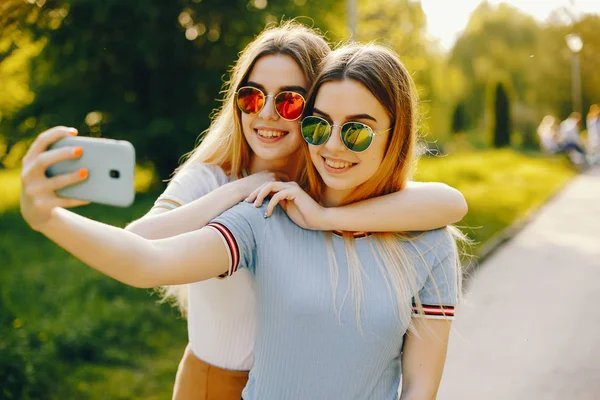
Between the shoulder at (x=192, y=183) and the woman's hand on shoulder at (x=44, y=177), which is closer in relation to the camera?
the woman's hand on shoulder at (x=44, y=177)

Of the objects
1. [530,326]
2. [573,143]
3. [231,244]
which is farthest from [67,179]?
[573,143]

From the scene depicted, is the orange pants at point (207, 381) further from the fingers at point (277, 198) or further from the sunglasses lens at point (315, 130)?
the sunglasses lens at point (315, 130)

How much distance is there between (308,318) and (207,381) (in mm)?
730

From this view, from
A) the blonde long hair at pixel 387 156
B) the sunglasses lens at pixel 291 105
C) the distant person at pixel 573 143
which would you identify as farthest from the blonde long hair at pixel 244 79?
the distant person at pixel 573 143

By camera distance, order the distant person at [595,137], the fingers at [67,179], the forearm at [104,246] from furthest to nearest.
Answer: the distant person at [595,137], the forearm at [104,246], the fingers at [67,179]

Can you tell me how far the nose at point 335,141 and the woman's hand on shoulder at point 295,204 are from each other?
0.53 ft

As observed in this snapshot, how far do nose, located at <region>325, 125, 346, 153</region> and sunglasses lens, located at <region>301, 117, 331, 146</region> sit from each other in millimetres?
15

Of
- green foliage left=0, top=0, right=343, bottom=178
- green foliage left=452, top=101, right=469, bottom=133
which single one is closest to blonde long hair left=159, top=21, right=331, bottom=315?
green foliage left=0, top=0, right=343, bottom=178

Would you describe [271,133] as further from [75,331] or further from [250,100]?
[75,331]

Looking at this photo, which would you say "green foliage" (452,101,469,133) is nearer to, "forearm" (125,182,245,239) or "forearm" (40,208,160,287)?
"forearm" (125,182,245,239)

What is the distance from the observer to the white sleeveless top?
2.18m

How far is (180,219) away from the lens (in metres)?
1.94

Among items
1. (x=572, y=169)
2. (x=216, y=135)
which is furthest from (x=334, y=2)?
(x=216, y=135)

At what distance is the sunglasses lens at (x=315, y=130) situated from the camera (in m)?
1.90
